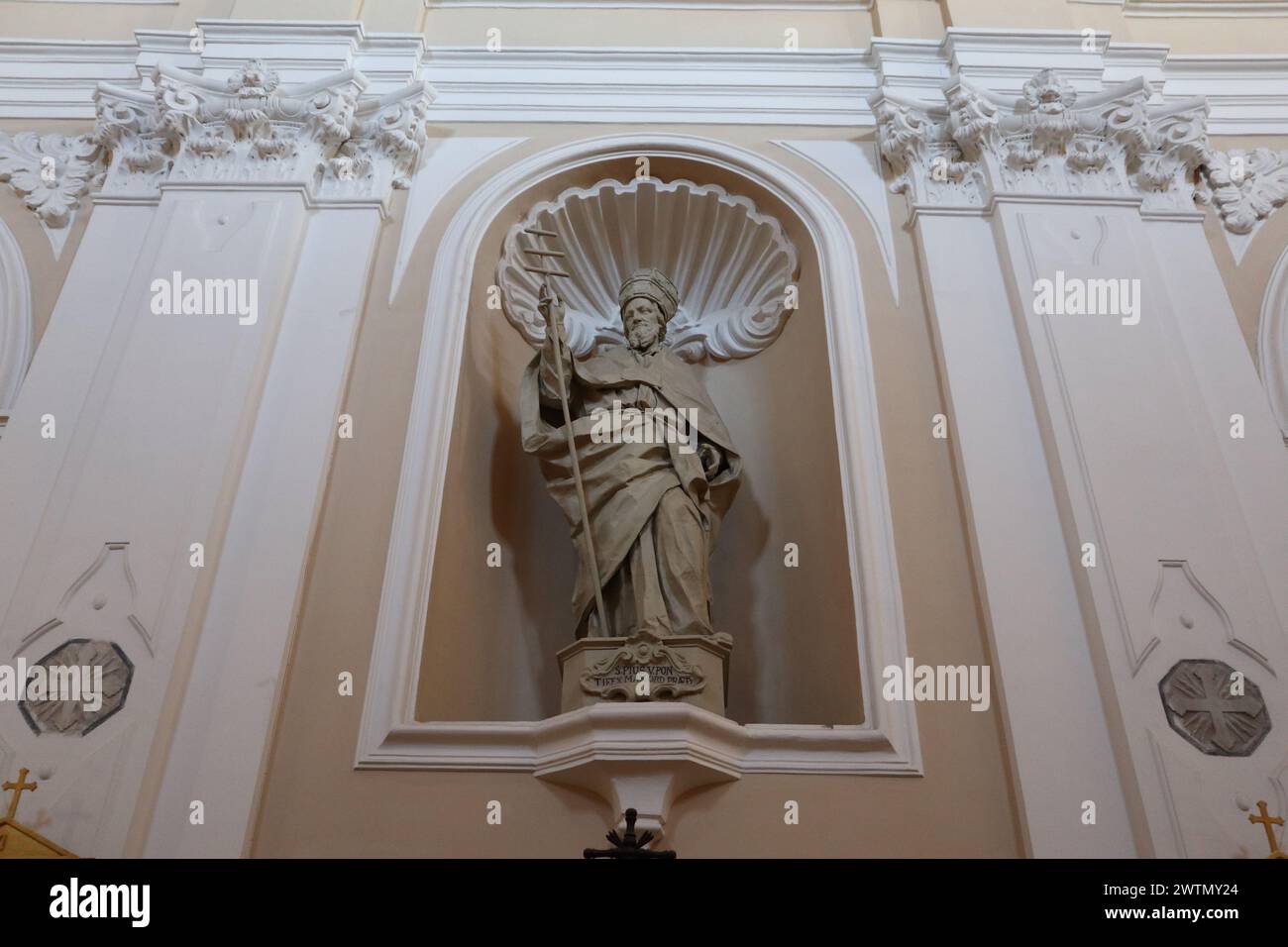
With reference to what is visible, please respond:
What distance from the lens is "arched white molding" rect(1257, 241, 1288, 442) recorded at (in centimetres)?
415

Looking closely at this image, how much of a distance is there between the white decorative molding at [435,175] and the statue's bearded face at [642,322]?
0.91 m

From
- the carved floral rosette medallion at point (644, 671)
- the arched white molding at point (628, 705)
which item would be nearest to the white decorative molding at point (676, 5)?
the arched white molding at point (628, 705)

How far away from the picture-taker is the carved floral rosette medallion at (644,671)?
3318 millimetres

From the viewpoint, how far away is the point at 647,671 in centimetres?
336

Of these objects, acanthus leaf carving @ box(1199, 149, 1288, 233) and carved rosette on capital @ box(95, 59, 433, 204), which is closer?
carved rosette on capital @ box(95, 59, 433, 204)

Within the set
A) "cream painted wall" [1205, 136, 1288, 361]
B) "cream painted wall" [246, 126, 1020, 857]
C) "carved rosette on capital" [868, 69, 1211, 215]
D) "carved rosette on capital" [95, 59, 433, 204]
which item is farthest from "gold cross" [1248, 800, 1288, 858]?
"carved rosette on capital" [95, 59, 433, 204]

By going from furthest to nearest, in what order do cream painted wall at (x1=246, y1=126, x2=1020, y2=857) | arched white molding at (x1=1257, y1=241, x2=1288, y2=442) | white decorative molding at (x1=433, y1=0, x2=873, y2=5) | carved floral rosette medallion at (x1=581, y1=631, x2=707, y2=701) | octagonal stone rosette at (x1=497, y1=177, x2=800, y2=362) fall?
white decorative molding at (x1=433, y1=0, x2=873, y2=5)
octagonal stone rosette at (x1=497, y1=177, x2=800, y2=362)
arched white molding at (x1=1257, y1=241, x2=1288, y2=442)
carved floral rosette medallion at (x1=581, y1=631, x2=707, y2=701)
cream painted wall at (x1=246, y1=126, x2=1020, y2=857)

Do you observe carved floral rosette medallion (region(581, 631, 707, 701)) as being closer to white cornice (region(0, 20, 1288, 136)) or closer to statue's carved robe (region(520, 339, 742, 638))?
statue's carved robe (region(520, 339, 742, 638))

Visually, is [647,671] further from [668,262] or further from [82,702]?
[668,262]

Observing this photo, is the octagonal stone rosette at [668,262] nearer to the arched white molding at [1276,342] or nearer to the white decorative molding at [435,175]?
the white decorative molding at [435,175]

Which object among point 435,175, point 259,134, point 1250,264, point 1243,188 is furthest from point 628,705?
point 1243,188

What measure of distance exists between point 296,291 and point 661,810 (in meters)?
2.40

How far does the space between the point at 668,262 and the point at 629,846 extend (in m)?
3.12

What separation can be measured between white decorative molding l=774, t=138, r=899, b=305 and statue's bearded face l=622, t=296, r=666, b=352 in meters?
0.94
